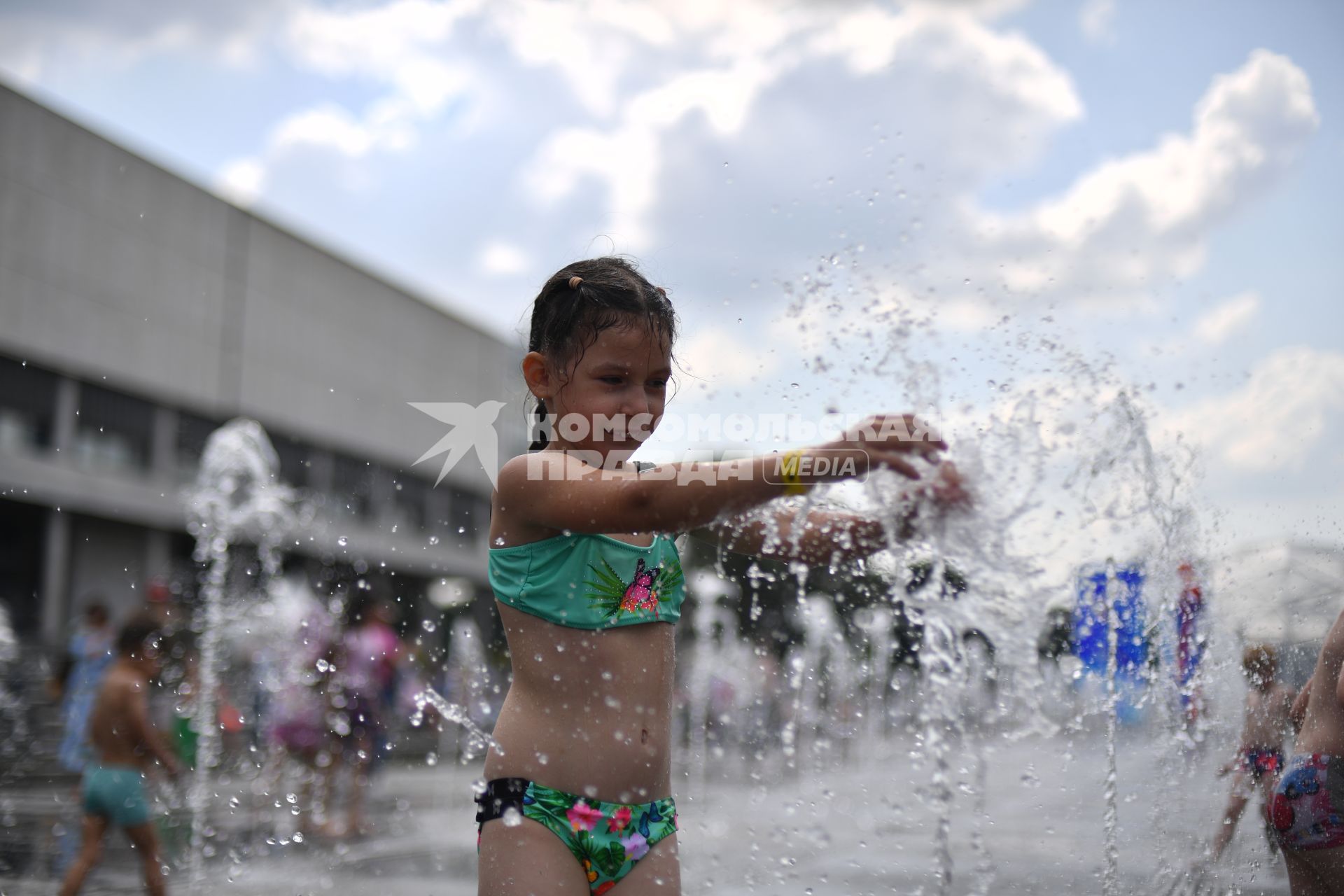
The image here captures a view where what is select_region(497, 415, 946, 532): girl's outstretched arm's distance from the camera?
1.61 m

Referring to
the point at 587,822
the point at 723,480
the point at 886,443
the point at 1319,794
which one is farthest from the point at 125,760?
the point at 1319,794

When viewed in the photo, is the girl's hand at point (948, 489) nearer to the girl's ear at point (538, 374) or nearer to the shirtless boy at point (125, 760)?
the girl's ear at point (538, 374)

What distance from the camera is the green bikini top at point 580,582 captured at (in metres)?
1.83

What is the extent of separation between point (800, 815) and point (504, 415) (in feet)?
96.9

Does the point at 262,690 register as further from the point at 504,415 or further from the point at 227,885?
the point at 504,415

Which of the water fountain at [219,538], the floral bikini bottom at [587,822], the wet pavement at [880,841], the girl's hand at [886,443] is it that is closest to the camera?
the girl's hand at [886,443]

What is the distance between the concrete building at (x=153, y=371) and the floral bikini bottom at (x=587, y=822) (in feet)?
70.0

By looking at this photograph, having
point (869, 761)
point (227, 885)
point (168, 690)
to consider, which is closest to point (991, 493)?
point (227, 885)

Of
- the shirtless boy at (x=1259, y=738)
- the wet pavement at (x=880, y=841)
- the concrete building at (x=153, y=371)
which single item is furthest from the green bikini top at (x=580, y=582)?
the concrete building at (x=153, y=371)

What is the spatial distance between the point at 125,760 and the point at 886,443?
4396 mm

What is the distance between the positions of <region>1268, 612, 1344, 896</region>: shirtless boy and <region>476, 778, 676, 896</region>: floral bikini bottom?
162cm

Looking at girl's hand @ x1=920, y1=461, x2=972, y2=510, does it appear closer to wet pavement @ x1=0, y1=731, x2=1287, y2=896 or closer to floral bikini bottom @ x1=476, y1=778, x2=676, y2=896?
floral bikini bottom @ x1=476, y1=778, x2=676, y2=896

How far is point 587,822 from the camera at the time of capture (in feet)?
5.74

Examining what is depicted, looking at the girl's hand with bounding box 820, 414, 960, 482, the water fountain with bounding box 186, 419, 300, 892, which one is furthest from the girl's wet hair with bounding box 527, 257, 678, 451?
the water fountain with bounding box 186, 419, 300, 892
